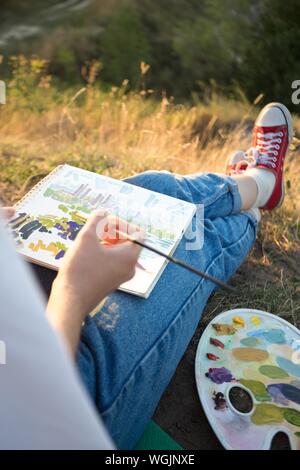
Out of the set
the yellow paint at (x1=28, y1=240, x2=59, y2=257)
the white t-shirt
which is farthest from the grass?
the white t-shirt

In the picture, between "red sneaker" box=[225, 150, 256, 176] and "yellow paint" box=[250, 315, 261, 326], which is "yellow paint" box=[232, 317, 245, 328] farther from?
"red sneaker" box=[225, 150, 256, 176]

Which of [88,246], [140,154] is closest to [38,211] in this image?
[88,246]

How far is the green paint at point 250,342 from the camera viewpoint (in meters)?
1.18

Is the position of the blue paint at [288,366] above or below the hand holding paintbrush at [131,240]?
below

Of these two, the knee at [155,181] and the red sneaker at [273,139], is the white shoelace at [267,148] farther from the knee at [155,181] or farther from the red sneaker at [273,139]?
the knee at [155,181]

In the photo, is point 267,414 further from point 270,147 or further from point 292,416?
point 270,147

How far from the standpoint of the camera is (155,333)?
0.91m

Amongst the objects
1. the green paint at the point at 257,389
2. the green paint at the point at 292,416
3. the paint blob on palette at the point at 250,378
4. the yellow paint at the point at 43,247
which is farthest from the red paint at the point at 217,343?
the yellow paint at the point at 43,247

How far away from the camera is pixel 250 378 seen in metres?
1.10

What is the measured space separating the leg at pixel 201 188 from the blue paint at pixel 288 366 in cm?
40

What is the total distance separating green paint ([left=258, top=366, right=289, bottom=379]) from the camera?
1114 mm

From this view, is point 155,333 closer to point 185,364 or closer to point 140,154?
point 185,364

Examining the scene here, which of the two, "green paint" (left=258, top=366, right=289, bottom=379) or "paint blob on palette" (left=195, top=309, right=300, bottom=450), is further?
"green paint" (left=258, top=366, right=289, bottom=379)

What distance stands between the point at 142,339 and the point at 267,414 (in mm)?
358
